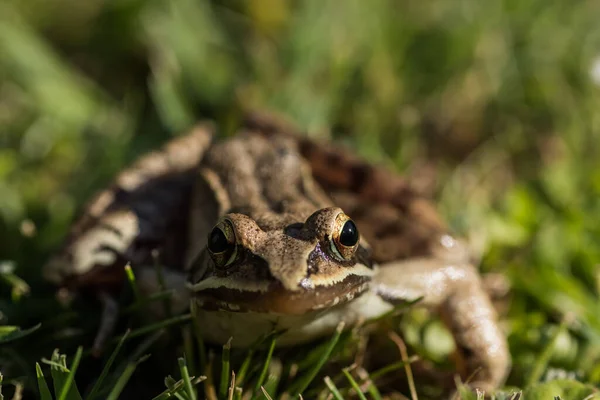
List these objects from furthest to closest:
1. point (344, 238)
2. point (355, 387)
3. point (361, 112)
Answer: point (361, 112) < point (344, 238) < point (355, 387)

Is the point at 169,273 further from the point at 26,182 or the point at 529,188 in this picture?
the point at 529,188

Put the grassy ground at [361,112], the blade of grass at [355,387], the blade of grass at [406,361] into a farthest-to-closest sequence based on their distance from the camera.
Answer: the grassy ground at [361,112], the blade of grass at [406,361], the blade of grass at [355,387]

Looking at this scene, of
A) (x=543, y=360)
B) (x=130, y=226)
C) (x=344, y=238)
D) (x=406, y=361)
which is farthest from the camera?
(x=130, y=226)

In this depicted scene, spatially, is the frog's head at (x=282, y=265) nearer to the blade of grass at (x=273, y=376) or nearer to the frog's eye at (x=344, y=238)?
the frog's eye at (x=344, y=238)

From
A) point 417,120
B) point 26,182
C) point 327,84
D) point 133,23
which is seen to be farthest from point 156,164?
point 133,23

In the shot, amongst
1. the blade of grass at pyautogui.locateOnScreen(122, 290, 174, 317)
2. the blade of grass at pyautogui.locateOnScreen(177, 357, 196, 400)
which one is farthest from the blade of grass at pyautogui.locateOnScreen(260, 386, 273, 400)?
the blade of grass at pyautogui.locateOnScreen(122, 290, 174, 317)

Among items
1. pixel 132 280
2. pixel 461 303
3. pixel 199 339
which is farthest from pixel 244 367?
pixel 461 303

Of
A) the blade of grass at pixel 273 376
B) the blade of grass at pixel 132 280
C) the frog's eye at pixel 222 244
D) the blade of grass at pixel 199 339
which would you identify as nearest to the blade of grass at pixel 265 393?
the blade of grass at pixel 273 376

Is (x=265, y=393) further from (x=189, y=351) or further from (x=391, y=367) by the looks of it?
(x=391, y=367)
